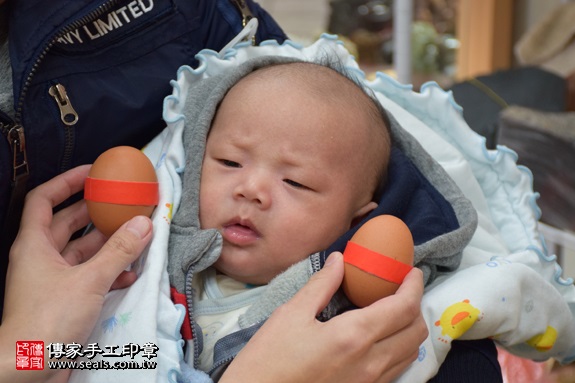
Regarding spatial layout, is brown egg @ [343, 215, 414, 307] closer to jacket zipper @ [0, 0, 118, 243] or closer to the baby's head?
the baby's head

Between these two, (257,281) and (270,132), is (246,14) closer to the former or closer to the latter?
(270,132)

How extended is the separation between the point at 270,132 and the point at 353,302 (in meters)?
0.28

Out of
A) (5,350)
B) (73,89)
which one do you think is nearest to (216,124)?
(73,89)

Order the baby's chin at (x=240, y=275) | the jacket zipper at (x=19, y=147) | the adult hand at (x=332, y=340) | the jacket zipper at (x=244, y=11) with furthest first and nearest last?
the jacket zipper at (x=244, y=11) → the baby's chin at (x=240, y=275) → the jacket zipper at (x=19, y=147) → the adult hand at (x=332, y=340)

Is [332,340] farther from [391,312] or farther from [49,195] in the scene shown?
[49,195]

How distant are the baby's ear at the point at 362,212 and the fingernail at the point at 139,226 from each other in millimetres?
331

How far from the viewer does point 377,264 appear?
914 mm

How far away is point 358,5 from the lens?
3.47m

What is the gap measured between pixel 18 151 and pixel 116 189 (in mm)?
137

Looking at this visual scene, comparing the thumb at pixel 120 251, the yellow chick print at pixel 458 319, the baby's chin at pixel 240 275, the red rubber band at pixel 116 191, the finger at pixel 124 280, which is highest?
the red rubber band at pixel 116 191

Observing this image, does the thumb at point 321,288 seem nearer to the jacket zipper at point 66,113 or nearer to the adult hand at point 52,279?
the adult hand at point 52,279

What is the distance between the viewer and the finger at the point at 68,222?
991 millimetres

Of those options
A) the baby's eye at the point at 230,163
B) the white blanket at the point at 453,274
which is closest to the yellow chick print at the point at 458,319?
the white blanket at the point at 453,274

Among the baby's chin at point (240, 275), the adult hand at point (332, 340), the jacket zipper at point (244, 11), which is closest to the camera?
the adult hand at point (332, 340)
